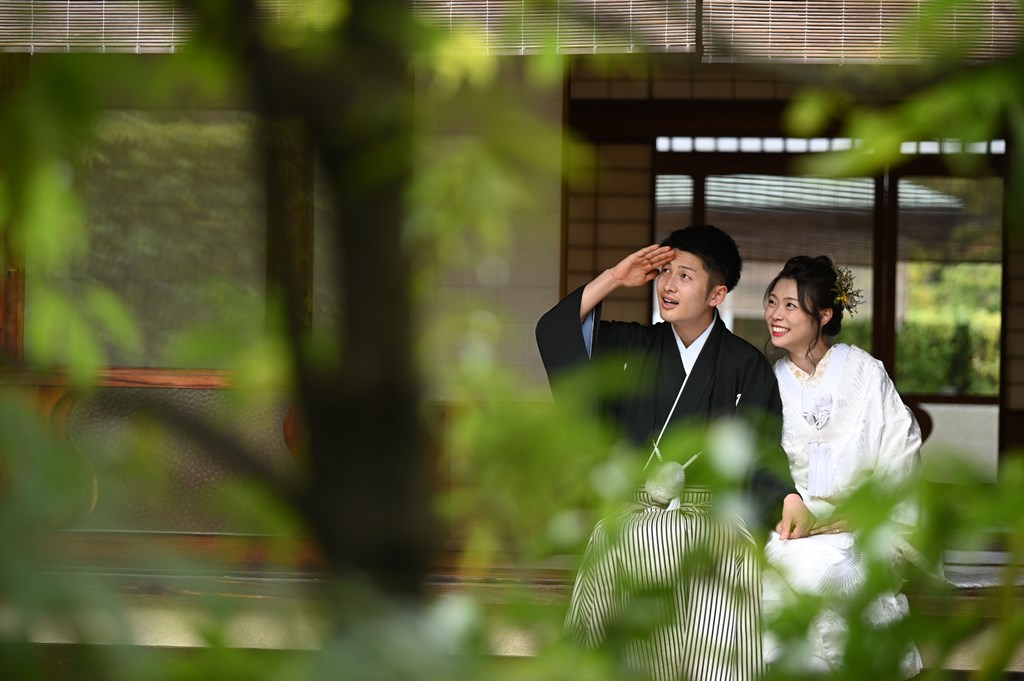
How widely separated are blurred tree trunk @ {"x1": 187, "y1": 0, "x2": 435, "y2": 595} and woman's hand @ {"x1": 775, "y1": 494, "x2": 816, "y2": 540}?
→ 3540 millimetres

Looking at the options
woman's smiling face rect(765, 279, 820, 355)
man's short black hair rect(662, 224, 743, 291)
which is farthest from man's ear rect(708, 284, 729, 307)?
woman's smiling face rect(765, 279, 820, 355)

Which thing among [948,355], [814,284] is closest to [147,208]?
[814,284]

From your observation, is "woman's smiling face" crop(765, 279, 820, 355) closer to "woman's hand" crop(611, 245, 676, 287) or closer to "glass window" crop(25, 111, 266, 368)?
"woman's hand" crop(611, 245, 676, 287)

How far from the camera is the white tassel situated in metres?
4.42

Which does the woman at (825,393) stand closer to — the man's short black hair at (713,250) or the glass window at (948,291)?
the man's short black hair at (713,250)

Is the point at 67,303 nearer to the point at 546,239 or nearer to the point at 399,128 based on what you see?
the point at 399,128

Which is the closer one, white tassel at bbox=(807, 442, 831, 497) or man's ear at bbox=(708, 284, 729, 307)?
man's ear at bbox=(708, 284, 729, 307)

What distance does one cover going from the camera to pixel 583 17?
665 millimetres

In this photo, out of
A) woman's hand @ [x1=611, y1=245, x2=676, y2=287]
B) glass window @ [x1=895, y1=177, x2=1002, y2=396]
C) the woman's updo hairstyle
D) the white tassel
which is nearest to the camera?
woman's hand @ [x1=611, y1=245, x2=676, y2=287]

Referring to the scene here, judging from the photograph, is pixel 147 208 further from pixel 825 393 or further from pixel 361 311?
pixel 361 311

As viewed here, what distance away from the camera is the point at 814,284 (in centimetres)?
429

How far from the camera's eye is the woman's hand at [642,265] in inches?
154

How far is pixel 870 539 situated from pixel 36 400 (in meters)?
5.55

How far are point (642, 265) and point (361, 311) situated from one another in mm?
3439
